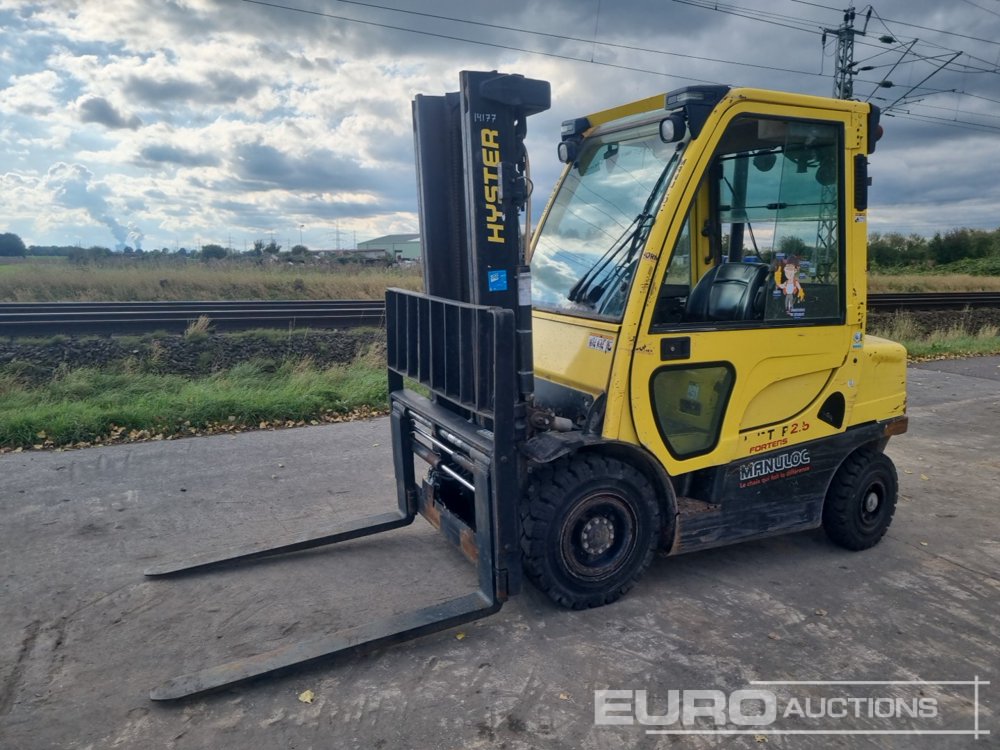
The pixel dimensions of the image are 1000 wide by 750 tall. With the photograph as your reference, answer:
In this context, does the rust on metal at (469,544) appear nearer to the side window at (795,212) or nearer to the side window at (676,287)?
the side window at (676,287)

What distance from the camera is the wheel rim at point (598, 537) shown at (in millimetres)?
3910

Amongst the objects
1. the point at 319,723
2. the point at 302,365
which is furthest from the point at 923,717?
the point at 302,365

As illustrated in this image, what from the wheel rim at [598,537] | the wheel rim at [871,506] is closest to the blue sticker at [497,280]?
the wheel rim at [598,537]

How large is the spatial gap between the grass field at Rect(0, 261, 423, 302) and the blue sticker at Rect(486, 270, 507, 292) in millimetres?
16545

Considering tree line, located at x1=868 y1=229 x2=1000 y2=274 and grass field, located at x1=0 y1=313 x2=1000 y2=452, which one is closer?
grass field, located at x1=0 y1=313 x2=1000 y2=452

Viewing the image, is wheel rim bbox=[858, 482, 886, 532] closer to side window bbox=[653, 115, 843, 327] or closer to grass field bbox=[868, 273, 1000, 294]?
side window bbox=[653, 115, 843, 327]

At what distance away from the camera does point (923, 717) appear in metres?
3.26

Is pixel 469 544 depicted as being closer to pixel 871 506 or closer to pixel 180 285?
pixel 871 506

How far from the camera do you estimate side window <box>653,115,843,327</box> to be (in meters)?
4.28

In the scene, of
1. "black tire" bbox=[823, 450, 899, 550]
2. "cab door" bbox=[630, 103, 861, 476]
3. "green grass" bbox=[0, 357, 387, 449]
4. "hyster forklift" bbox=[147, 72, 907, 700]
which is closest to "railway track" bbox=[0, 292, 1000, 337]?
"green grass" bbox=[0, 357, 387, 449]

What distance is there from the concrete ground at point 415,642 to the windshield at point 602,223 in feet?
5.77

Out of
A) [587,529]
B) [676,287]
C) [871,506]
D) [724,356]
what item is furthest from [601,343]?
[871,506]

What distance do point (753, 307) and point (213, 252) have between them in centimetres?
3825

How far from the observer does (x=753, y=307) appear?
14.0ft
